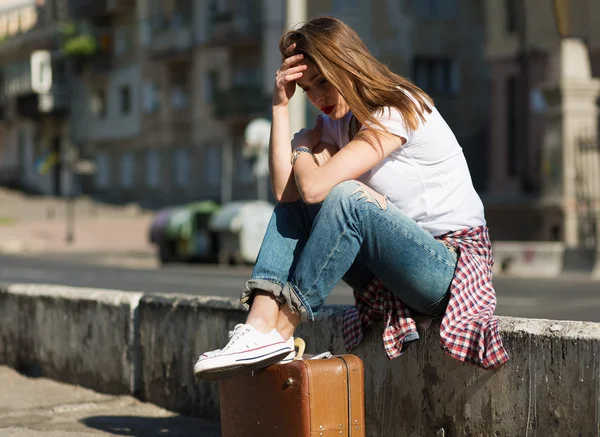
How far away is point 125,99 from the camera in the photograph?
58188 mm

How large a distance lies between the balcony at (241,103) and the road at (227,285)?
64.0 feet

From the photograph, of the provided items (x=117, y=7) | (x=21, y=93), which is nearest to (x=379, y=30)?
(x=117, y=7)

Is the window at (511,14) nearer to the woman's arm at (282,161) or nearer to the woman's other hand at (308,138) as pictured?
the woman's other hand at (308,138)

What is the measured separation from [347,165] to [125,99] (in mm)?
54311

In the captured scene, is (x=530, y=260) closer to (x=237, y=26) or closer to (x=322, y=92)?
(x=322, y=92)

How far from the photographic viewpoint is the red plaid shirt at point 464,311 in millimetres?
4520

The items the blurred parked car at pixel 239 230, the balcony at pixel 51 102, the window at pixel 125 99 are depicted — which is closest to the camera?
the blurred parked car at pixel 239 230

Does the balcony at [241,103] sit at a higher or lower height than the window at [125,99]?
lower

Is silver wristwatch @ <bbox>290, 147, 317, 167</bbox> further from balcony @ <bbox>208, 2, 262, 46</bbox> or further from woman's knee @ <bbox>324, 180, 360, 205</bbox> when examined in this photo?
Result: balcony @ <bbox>208, 2, 262, 46</bbox>

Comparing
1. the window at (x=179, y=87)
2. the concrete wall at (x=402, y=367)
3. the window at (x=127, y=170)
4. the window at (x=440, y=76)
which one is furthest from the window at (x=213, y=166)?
the concrete wall at (x=402, y=367)

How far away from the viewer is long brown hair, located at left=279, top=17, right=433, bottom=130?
186 inches

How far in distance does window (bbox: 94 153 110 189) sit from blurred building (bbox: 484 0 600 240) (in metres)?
27.7

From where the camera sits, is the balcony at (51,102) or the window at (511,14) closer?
the window at (511,14)

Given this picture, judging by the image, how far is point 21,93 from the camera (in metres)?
66.1
